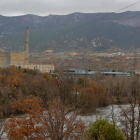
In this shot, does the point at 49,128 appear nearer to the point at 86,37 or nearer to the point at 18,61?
the point at 18,61

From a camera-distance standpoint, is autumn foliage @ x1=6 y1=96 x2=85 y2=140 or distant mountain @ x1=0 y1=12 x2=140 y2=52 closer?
autumn foliage @ x1=6 y1=96 x2=85 y2=140

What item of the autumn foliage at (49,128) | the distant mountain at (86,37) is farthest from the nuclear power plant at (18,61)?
the autumn foliage at (49,128)

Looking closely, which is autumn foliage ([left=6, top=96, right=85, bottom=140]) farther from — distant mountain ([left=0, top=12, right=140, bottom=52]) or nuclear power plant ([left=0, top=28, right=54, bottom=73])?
distant mountain ([left=0, top=12, right=140, bottom=52])

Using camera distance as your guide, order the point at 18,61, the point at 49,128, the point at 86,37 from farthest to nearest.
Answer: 1. the point at 86,37
2. the point at 18,61
3. the point at 49,128

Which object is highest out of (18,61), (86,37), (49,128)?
(86,37)

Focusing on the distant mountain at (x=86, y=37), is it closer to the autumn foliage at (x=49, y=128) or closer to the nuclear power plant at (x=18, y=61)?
the nuclear power plant at (x=18, y=61)

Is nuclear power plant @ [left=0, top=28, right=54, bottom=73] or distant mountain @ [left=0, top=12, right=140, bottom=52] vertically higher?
distant mountain @ [left=0, top=12, right=140, bottom=52]

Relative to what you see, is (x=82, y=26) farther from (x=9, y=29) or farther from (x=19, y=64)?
(x=9, y=29)

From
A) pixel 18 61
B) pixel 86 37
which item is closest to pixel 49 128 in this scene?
pixel 18 61

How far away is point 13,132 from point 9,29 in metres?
90.7

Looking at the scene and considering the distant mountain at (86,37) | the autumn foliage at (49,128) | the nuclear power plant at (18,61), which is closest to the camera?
the autumn foliage at (49,128)

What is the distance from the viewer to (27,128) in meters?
11.7

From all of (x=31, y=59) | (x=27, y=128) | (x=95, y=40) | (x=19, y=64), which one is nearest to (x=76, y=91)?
(x=27, y=128)

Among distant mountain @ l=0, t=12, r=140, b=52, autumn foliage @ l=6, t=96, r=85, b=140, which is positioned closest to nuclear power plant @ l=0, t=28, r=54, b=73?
distant mountain @ l=0, t=12, r=140, b=52
